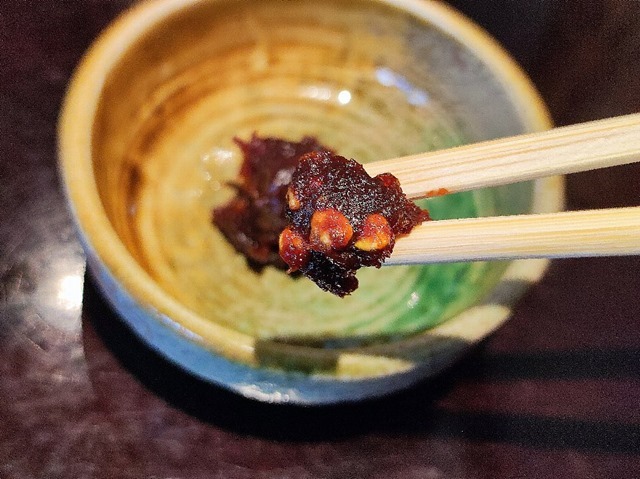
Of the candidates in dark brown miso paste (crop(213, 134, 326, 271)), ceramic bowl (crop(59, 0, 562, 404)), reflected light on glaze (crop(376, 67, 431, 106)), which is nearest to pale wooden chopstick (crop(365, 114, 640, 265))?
ceramic bowl (crop(59, 0, 562, 404))

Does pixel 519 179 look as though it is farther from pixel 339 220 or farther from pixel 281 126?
pixel 281 126

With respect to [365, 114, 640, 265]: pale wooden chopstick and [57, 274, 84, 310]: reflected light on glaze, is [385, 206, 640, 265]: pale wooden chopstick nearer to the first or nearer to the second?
[365, 114, 640, 265]: pale wooden chopstick

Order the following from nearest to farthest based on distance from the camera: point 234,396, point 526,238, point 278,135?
point 526,238 < point 234,396 < point 278,135

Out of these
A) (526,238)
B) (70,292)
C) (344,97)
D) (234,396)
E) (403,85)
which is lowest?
(70,292)

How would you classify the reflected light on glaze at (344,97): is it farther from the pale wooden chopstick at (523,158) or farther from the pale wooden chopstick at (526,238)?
the pale wooden chopstick at (526,238)

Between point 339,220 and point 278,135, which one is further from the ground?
point 339,220

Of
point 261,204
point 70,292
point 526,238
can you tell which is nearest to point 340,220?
point 526,238

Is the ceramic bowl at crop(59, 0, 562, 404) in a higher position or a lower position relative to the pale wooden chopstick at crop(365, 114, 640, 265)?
lower

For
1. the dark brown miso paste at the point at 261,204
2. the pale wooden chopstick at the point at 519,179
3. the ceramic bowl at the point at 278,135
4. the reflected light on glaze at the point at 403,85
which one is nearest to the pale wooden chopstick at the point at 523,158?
the pale wooden chopstick at the point at 519,179
